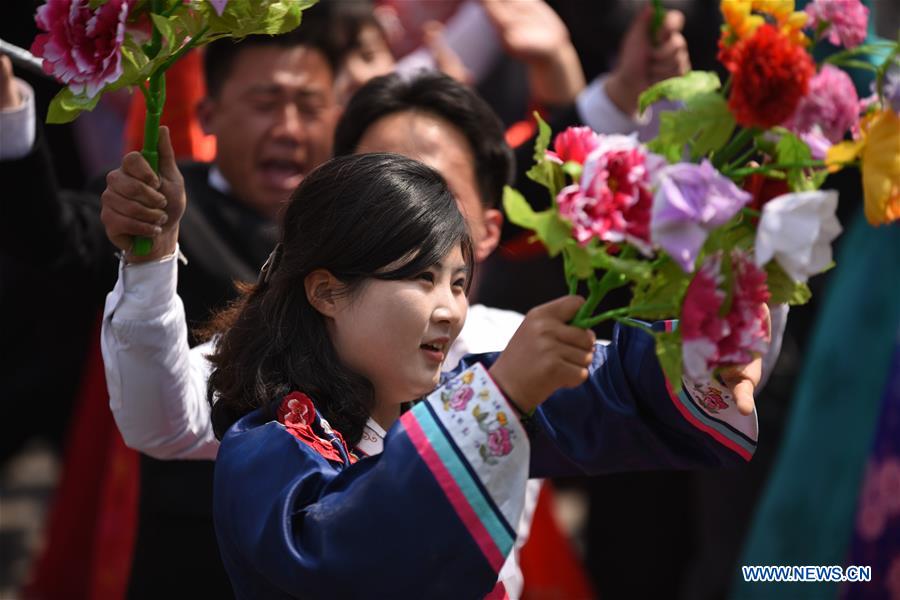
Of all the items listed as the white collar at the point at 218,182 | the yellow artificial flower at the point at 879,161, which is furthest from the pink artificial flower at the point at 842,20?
the white collar at the point at 218,182

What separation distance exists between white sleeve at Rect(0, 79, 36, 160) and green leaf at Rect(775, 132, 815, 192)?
145 centimetres

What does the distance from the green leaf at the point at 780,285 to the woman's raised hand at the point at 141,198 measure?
0.85 meters

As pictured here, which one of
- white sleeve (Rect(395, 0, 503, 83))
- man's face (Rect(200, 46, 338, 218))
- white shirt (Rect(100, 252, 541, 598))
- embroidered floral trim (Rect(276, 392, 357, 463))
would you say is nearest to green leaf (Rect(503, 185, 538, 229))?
embroidered floral trim (Rect(276, 392, 357, 463))

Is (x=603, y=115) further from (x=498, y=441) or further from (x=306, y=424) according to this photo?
(x=498, y=441)

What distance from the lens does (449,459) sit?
155cm

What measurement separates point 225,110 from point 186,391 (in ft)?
3.28

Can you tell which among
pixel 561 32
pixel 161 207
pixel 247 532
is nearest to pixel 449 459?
pixel 247 532

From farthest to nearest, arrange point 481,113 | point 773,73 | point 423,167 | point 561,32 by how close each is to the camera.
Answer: point 561,32, point 481,113, point 423,167, point 773,73

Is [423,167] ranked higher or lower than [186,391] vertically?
higher

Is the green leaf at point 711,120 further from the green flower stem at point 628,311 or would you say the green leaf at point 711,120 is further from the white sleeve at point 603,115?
the white sleeve at point 603,115

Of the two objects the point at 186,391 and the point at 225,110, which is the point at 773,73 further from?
the point at 225,110

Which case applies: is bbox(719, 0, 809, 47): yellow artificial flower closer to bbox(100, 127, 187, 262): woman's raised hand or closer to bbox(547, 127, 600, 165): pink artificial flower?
bbox(547, 127, 600, 165): pink artificial flower

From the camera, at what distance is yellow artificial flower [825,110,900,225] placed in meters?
1.52

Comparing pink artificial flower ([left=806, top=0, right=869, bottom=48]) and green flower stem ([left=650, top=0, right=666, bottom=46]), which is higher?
pink artificial flower ([left=806, top=0, right=869, bottom=48])
